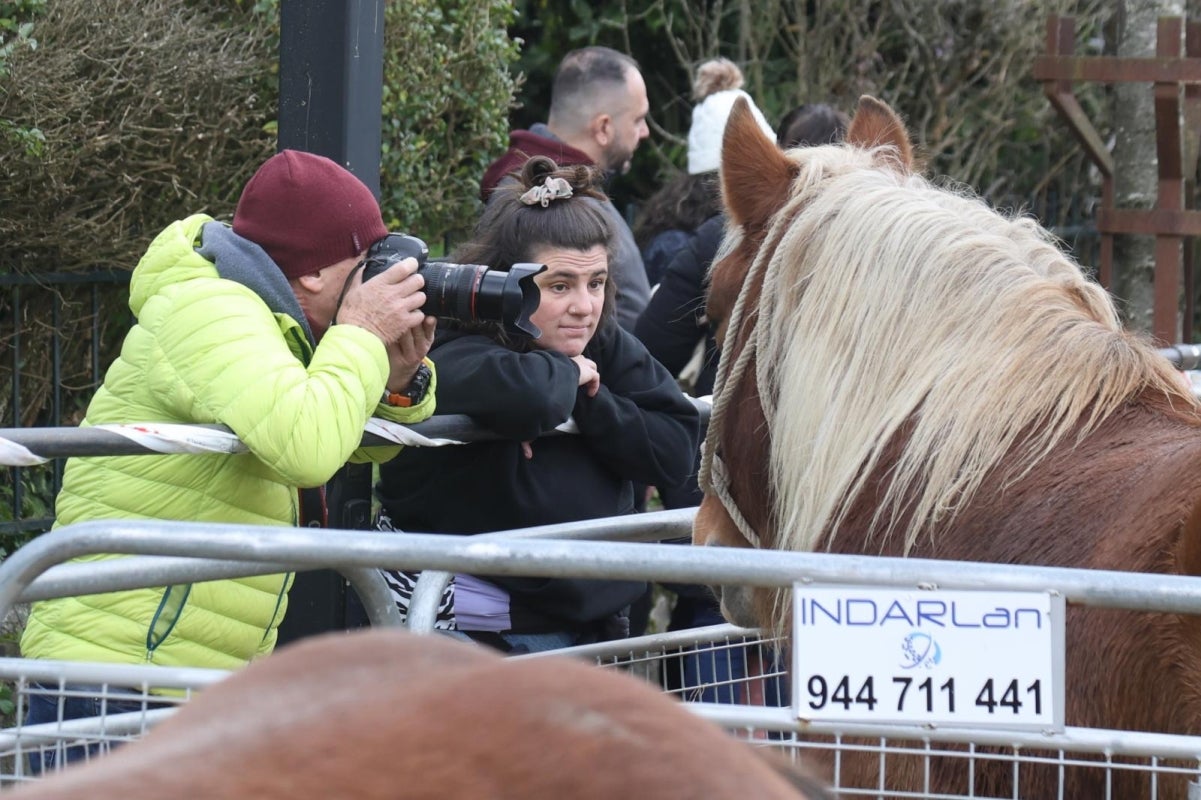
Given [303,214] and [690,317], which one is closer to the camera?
[303,214]

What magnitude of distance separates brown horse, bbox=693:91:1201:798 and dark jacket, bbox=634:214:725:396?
1654mm

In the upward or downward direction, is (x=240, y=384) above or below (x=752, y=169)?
below

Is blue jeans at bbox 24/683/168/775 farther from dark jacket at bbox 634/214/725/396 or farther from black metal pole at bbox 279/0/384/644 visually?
dark jacket at bbox 634/214/725/396

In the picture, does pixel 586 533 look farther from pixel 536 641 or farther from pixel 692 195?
pixel 692 195

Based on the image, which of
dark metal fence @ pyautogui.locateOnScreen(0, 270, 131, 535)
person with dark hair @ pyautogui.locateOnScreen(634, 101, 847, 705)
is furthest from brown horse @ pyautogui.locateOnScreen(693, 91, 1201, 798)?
dark metal fence @ pyautogui.locateOnScreen(0, 270, 131, 535)

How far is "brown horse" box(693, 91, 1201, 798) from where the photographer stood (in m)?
1.69

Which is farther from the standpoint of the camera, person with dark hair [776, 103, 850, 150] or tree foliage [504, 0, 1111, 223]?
tree foliage [504, 0, 1111, 223]

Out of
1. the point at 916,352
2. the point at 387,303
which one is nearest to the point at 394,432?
the point at 387,303

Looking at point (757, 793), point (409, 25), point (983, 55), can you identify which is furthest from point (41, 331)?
point (983, 55)

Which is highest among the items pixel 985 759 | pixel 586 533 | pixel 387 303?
Result: pixel 387 303

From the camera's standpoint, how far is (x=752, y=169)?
2.51 meters

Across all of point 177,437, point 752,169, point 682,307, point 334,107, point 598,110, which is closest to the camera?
point 177,437

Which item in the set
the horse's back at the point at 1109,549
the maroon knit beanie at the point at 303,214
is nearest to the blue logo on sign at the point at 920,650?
the horse's back at the point at 1109,549

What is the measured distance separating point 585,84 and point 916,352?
300 centimetres
